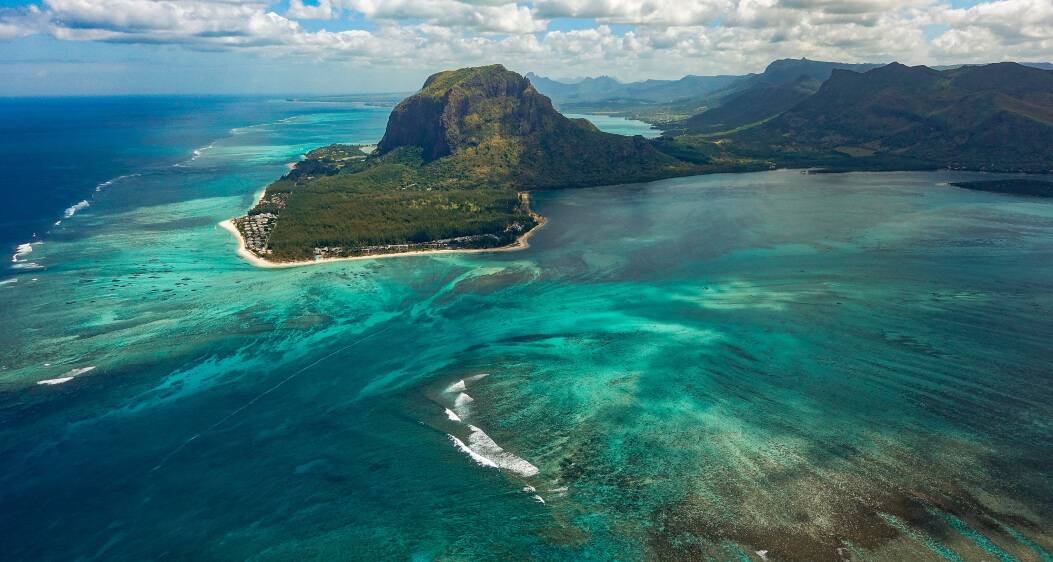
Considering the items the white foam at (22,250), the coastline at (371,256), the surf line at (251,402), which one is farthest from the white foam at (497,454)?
the white foam at (22,250)

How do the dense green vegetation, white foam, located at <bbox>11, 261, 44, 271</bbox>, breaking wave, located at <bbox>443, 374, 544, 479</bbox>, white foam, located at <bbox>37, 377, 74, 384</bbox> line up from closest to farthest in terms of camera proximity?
1. breaking wave, located at <bbox>443, 374, 544, 479</bbox>
2. white foam, located at <bbox>37, 377, 74, 384</bbox>
3. white foam, located at <bbox>11, 261, 44, 271</bbox>
4. the dense green vegetation

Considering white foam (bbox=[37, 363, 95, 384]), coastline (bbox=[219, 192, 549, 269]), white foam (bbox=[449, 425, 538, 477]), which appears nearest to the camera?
white foam (bbox=[449, 425, 538, 477])

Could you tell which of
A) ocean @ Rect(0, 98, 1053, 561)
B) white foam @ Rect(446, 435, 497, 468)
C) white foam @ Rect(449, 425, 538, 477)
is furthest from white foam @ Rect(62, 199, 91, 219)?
white foam @ Rect(449, 425, 538, 477)

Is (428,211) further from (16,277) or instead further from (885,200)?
(885,200)

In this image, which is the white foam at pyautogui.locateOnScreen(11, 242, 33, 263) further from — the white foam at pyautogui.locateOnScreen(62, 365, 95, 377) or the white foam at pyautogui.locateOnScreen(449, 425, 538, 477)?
the white foam at pyautogui.locateOnScreen(449, 425, 538, 477)

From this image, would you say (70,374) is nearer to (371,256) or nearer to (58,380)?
(58,380)

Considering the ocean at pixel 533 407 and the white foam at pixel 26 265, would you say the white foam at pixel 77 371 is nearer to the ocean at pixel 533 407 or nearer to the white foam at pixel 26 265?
the ocean at pixel 533 407

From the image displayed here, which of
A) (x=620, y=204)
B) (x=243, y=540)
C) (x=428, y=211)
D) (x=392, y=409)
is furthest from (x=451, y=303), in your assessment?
(x=620, y=204)
